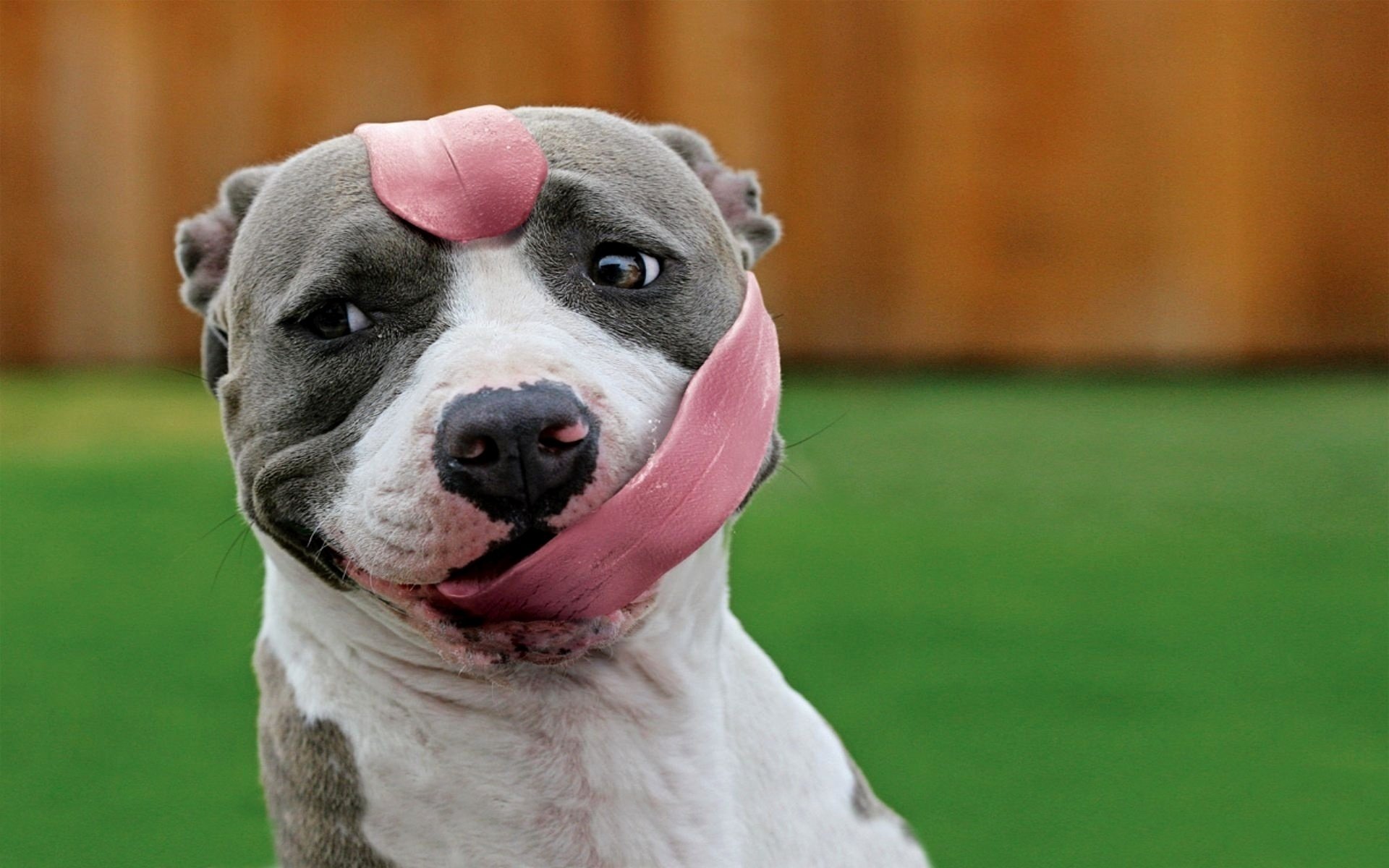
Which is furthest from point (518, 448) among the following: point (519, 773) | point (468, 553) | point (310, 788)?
point (310, 788)

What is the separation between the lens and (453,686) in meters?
2.30

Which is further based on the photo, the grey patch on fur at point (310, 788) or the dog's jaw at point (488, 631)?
the grey patch on fur at point (310, 788)

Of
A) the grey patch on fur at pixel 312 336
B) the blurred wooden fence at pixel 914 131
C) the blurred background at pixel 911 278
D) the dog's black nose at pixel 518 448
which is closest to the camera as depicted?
the dog's black nose at pixel 518 448

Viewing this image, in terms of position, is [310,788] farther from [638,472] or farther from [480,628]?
[638,472]

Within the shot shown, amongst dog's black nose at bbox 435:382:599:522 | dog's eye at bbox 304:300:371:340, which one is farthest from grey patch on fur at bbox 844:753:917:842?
dog's eye at bbox 304:300:371:340

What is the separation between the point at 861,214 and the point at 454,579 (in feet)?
23.5

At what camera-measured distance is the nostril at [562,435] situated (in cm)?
200

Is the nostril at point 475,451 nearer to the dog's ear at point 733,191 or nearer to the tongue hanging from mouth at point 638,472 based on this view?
the tongue hanging from mouth at point 638,472

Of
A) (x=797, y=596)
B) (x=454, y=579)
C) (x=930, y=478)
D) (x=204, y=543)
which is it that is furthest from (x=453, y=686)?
(x=930, y=478)

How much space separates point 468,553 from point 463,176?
1.69 ft

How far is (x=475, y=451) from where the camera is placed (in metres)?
2.00

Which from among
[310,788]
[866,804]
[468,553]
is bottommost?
[866,804]

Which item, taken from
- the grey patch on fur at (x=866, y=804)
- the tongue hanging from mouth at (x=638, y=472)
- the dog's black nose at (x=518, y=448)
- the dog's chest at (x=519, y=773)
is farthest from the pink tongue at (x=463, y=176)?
the grey patch on fur at (x=866, y=804)

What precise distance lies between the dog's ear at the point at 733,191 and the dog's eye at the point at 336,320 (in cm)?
61
